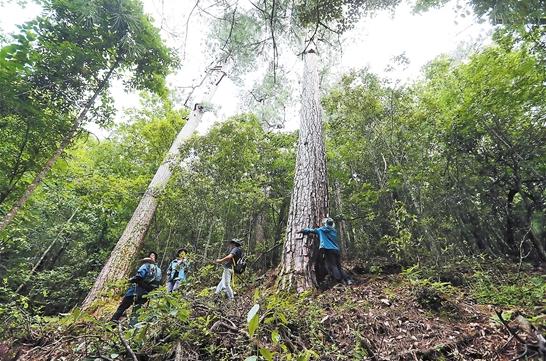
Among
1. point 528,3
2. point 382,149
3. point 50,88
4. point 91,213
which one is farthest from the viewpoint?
point 91,213

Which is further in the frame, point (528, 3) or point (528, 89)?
point (528, 89)

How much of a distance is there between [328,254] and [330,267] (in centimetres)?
26

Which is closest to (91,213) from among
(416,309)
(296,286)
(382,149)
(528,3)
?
(296,286)

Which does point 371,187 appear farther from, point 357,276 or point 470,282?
point 470,282

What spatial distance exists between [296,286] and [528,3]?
19.0 feet

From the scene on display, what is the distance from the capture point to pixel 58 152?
536 centimetres

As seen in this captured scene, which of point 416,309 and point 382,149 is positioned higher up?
point 382,149

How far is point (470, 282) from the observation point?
4859 mm

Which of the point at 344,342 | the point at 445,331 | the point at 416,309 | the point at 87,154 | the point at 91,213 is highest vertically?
the point at 87,154

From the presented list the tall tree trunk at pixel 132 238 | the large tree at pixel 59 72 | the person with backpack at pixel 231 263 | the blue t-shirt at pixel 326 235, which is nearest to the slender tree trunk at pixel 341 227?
the blue t-shirt at pixel 326 235

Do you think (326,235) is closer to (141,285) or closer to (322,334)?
(322,334)

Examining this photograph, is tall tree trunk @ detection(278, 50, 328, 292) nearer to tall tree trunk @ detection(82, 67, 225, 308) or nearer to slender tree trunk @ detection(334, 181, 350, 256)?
slender tree trunk @ detection(334, 181, 350, 256)

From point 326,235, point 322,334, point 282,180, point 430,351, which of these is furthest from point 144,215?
point 430,351

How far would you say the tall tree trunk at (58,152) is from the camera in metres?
4.89
